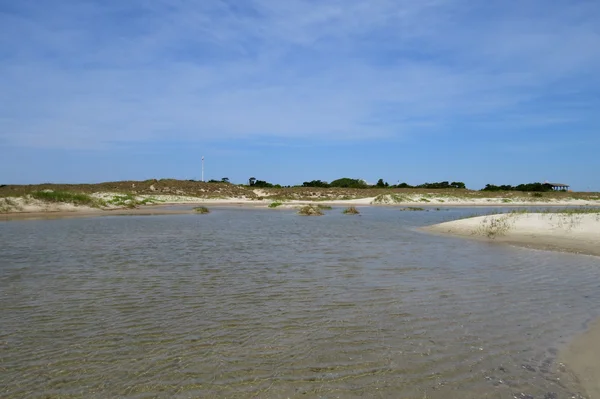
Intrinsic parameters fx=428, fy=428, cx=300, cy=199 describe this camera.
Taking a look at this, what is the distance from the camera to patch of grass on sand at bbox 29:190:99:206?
34.6 metres

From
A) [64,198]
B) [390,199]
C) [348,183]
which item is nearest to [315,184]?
[348,183]

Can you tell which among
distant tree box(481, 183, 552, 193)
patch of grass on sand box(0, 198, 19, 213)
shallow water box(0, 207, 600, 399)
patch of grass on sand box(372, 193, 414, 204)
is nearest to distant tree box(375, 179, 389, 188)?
distant tree box(481, 183, 552, 193)

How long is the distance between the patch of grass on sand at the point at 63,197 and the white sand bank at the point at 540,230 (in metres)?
30.0

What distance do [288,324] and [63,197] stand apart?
3587cm

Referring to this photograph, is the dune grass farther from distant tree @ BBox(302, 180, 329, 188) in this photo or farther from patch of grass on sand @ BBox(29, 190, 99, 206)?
distant tree @ BBox(302, 180, 329, 188)

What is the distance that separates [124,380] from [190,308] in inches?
104

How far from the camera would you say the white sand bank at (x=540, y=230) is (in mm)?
14500

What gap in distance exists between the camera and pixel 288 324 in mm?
6156

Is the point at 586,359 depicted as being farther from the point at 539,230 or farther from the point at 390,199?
the point at 390,199

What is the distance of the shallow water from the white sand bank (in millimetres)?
3112

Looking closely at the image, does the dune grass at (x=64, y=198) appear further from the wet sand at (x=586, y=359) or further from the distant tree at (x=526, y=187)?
the distant tree at (x=526, y=187)

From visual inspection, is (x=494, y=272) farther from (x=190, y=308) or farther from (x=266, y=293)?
(x=190, y=308)

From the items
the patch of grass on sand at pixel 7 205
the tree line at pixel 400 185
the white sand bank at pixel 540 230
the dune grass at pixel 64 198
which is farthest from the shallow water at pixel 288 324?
the tree line at pixel 400 185

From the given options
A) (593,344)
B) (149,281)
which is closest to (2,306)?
(149,281)
